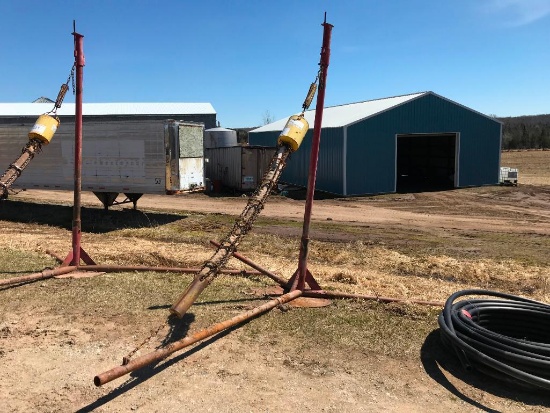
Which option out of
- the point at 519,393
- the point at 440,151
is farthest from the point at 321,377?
the point at 440,151

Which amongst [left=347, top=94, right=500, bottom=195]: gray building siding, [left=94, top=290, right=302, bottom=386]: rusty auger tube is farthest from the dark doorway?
[left=94, top=290, right=302, bottom=386]: rusty auger tube

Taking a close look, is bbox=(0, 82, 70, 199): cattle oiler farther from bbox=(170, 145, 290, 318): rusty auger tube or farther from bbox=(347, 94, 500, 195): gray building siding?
bbox=(347, 94, 500, 195): gray building siding

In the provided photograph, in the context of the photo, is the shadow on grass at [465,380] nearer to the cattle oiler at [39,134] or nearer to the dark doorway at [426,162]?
the cattle oiler at [39,134]

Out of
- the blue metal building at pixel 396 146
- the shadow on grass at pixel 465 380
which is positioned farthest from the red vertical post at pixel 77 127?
the blue metal building at pixel 396 146

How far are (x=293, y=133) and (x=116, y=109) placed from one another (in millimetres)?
50192

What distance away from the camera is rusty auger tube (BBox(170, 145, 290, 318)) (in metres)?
5.44

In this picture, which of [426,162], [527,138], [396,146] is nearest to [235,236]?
[396,146]

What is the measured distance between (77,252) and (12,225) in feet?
29.9

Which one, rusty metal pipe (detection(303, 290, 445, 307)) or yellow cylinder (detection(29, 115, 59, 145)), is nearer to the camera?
rusty metal pipe (detection(303, 290, 445, 307))

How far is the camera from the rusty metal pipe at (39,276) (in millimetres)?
7781

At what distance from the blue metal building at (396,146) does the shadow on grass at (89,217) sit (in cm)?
1035

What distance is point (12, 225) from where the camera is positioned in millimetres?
16422

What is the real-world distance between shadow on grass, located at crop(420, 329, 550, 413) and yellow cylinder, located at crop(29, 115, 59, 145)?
22.6ft

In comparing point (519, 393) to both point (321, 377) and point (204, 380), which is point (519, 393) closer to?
point (321, 377)
